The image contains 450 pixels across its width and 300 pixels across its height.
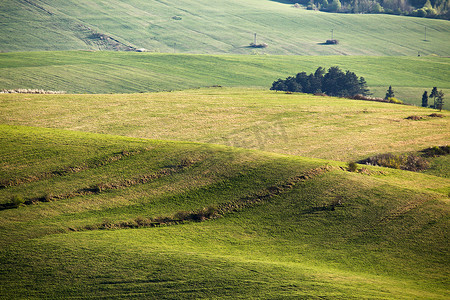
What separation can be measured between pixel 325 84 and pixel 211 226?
2683 inches

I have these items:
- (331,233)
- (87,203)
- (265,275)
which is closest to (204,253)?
(265,275)

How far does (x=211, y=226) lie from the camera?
Result: 22469 mm

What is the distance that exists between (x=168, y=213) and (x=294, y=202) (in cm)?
644

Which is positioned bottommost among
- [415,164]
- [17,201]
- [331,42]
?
[17,201]

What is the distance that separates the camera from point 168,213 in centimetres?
2345

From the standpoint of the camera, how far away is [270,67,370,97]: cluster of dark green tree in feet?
274

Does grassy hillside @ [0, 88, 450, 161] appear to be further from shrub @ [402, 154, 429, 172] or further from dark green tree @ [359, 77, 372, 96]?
dark green tree @ [359, 77, 372, 96]

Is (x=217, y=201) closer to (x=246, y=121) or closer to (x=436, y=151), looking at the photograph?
(x=436, y=151)

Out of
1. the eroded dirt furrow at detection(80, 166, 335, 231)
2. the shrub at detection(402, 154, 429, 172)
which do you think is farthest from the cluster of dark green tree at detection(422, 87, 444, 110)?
the eroded dirt furrow at detection(80, 166, 335, 231)

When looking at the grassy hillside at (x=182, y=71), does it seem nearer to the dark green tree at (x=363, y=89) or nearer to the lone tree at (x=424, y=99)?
the lone tree at (x=424, y=99)

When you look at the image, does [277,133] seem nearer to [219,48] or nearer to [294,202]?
[294,202]

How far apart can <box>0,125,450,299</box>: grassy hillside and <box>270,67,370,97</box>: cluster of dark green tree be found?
53.3m

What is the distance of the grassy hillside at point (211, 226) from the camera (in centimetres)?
1720

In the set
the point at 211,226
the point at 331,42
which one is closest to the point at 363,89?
the point at 331,42
